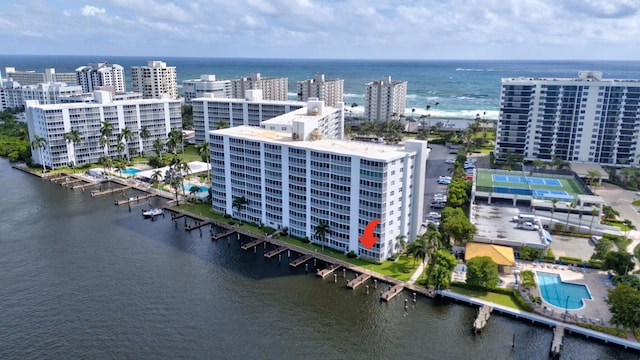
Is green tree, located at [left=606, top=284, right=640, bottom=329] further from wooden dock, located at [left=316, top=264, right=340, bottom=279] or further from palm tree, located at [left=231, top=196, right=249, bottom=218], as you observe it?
palm tree, located at [left=231, top=196, right=249, bottom=218]

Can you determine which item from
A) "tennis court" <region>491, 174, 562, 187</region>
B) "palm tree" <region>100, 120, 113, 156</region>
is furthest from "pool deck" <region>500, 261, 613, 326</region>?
"palm tree" <region>100, 120, 113, 156</region>

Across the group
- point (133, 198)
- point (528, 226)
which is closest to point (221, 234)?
point (133, 198)

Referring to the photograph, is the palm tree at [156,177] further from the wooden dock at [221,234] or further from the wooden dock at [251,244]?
the wooden dock at [251,244]

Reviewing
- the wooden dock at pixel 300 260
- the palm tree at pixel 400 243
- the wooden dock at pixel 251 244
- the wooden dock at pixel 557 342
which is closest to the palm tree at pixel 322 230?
the wooden dock at pixel 300 260

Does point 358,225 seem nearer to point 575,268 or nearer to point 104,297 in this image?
point 575,268

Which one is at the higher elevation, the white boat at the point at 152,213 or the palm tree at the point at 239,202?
the palm tree at the point at 239,202

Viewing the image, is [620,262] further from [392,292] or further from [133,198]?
[133,198]

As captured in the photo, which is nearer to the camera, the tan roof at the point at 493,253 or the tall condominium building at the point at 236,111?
the tan roof at the point at 493,253
